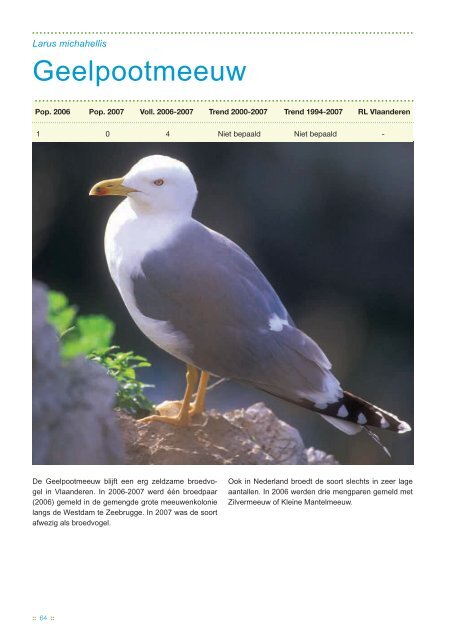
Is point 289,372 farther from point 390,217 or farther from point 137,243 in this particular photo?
point 390,217

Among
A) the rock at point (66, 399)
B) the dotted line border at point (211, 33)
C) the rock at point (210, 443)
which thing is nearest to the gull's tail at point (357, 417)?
→ the rock at point (210, 443)

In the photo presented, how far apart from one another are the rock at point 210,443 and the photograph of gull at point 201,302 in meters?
Result: 0.06

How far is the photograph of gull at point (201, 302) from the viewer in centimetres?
337

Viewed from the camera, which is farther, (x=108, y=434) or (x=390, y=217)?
(x=390, y=217)

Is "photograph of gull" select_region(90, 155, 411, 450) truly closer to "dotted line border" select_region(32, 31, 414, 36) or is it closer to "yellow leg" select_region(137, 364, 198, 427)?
"yellow leg" select_region(137, 364, 198, 427)

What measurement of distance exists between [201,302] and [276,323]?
12.4 inches

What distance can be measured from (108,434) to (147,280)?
1.90 ft

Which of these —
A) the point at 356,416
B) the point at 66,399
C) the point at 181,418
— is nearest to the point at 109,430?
the point at 66,399

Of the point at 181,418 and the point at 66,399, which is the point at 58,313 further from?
the point at 181,418

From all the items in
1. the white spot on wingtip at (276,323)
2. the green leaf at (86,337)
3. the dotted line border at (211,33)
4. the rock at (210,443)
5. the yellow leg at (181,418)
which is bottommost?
the rock at (210,443)

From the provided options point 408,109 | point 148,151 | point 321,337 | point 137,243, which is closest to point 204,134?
point 148,151

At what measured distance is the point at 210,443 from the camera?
138 inches

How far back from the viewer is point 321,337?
4117 millimetres

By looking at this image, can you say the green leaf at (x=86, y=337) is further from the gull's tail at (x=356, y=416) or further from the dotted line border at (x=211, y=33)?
the dotted line border at (x=211, y=33)
